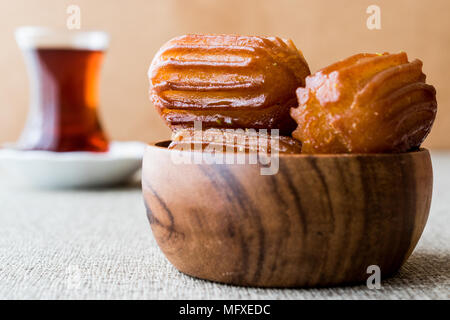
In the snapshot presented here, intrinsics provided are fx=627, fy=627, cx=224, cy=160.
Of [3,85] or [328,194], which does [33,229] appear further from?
[3,85]

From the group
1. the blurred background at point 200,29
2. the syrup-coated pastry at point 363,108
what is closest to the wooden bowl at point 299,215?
the syrup-coated pastry at point 363,108

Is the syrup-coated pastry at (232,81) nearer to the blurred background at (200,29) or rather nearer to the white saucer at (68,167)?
the white saucer at (68,167)

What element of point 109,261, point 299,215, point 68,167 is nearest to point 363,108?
point 299,215

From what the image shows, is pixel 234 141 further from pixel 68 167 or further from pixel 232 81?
pixel 68 167

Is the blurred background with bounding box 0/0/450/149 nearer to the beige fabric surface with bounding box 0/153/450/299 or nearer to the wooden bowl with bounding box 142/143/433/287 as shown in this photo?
the beige fabric surface with bounding box 0/153/450/299

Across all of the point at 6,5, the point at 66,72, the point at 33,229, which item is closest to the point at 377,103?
the point at 33,229

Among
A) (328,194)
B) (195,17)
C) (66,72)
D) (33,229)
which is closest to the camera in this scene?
A: (328,194)

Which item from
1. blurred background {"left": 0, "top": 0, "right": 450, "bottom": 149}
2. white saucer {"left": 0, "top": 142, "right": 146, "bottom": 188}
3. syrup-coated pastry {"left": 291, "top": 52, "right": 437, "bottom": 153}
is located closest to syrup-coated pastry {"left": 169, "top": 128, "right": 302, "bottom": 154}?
syrup-coated pastry {"left": 291, "top": 52, "right": 437, "bottom": 153}

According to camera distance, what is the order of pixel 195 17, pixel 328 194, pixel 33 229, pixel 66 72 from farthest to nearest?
pixel 195 17 < pixel 66 72 < pixel 33 229 < pixel 328 194
